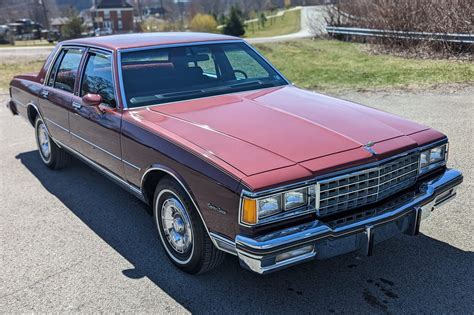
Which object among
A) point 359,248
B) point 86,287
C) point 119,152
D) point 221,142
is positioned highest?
point 221,142

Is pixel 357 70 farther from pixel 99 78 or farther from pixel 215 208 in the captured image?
pixel 215 208

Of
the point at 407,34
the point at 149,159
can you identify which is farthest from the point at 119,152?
the point at 407,34

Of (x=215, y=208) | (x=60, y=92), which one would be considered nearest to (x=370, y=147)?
(x=215, y=208)

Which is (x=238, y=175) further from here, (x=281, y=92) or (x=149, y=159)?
(x=281, y=92)

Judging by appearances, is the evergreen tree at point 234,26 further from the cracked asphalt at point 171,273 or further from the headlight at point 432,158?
the headlight at point 432,158

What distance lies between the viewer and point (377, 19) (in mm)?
16875

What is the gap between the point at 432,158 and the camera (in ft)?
11.4

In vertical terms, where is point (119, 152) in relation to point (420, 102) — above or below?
above

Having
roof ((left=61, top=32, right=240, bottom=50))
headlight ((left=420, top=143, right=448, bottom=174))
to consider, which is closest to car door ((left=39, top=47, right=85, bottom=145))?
roof ((left=61, top=32, right=240, bottom=50))

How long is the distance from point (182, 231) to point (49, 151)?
127 inches

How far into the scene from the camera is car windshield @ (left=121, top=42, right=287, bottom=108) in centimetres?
411

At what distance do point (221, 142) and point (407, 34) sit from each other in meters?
13.7

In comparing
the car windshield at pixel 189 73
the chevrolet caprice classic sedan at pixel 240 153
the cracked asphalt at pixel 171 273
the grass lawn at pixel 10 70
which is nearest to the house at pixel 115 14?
the grass lawn at pixel 10 70

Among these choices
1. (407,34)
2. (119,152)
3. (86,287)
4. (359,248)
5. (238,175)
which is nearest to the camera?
(238,175)
